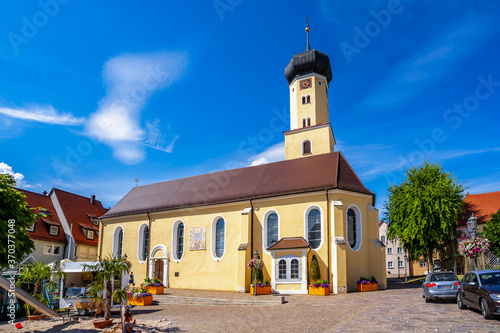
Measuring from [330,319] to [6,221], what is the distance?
1164cm

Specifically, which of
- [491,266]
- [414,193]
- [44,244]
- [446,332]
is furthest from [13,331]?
[491,266]

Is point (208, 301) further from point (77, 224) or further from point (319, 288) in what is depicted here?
point (77, 224)

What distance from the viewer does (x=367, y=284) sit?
2541 cm

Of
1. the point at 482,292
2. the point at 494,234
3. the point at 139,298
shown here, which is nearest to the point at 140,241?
the point at 139,298

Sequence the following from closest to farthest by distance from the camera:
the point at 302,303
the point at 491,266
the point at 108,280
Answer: the point at 108,280, the point at 302,303, the point at 491,266

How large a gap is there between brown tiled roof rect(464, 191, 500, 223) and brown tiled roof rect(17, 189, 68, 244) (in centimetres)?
4212

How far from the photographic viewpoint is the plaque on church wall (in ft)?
102

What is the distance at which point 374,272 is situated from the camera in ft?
87.6

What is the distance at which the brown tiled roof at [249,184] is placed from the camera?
2825cm

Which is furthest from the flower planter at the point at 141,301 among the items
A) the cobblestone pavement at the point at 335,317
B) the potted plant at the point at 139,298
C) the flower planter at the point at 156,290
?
the flower planter at the point at 156,290

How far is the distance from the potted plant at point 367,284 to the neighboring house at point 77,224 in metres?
26.6

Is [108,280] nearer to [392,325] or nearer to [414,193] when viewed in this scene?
[392,325]

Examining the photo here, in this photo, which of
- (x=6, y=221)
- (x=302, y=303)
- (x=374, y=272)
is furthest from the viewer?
(x=374, y=272)

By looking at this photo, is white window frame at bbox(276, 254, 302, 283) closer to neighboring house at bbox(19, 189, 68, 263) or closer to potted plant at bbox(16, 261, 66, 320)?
potted plant at bbox(16, 261, 66, 320)
